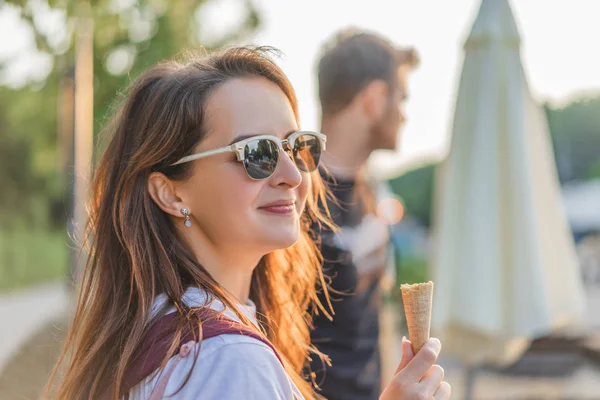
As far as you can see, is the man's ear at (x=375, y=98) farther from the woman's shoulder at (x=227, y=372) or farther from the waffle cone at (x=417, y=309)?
the woman's shoulder at (x=227, y=372)

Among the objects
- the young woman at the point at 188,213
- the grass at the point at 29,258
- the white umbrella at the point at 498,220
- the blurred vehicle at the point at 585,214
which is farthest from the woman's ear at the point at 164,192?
the blurred vehicle at the point at 585,214

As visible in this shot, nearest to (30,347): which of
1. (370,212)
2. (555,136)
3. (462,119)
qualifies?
(462,119)

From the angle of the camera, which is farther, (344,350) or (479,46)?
(479,46)

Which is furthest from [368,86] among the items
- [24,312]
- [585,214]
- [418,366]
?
[585,214]

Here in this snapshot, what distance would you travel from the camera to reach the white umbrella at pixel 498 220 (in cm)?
443

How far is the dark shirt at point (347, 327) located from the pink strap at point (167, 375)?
1.33m

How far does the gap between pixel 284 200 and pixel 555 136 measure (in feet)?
161

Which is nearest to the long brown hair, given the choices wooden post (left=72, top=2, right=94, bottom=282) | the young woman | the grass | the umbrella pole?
the young woman

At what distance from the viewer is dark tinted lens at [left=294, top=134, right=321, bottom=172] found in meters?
1.76

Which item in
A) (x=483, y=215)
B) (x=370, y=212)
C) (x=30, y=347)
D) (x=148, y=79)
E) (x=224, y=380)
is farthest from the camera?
(x=30, y=347)

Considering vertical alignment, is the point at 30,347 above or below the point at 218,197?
below

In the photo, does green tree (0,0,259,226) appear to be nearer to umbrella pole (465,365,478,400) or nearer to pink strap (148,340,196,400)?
umbrella pole (465,365,478,400)

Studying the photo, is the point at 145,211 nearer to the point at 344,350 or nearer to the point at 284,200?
the point at 284,200

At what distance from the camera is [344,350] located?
270 centimetres
